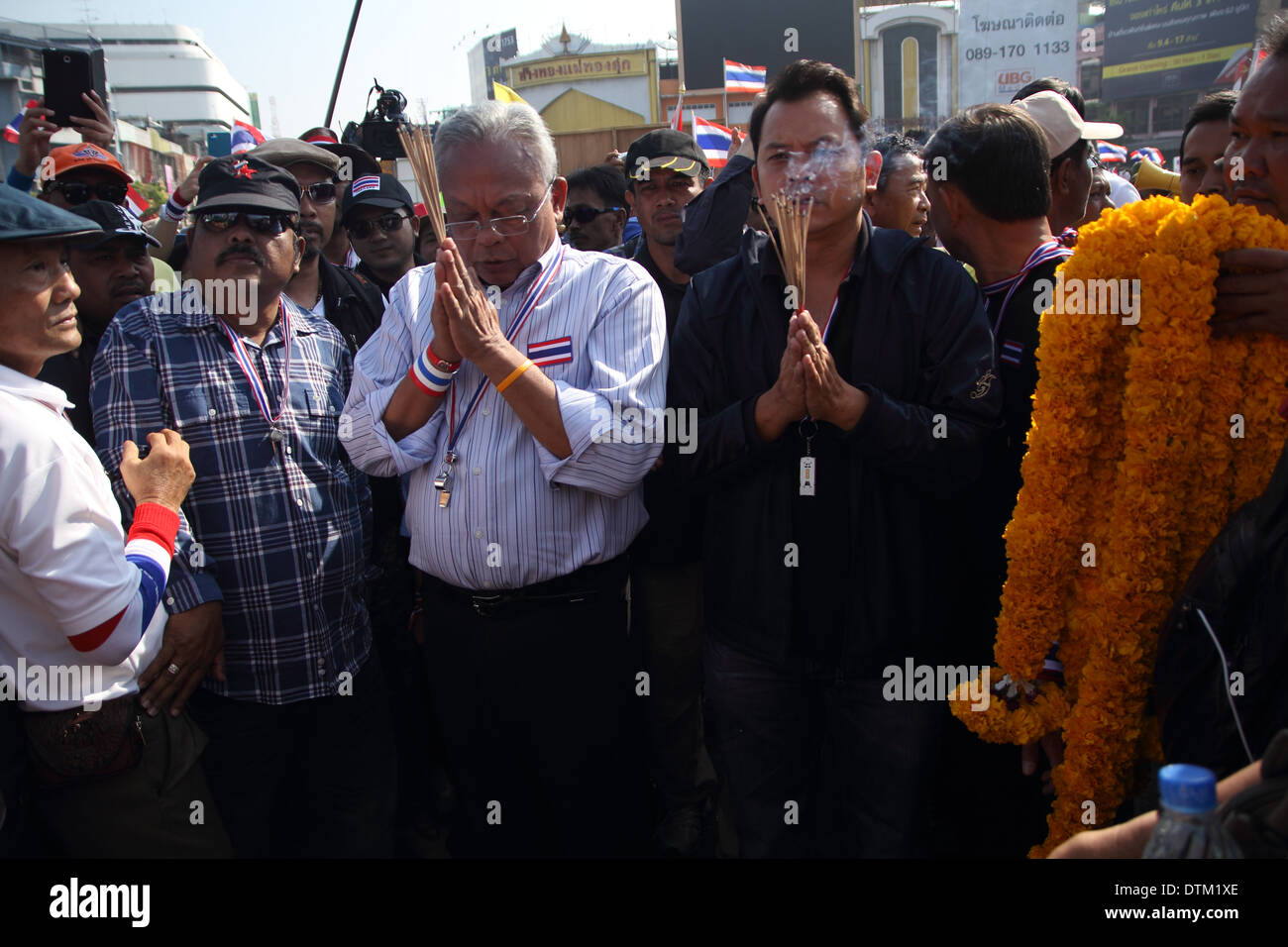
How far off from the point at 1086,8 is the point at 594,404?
72828 millimetres

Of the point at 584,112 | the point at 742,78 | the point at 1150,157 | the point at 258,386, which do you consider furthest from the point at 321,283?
the point at 584,112

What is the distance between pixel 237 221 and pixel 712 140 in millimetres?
5336

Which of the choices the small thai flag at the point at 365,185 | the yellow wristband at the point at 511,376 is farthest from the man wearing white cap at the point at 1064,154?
the small thai flag at the point at 365,185

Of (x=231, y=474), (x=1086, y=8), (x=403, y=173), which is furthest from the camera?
(x=1086, y=8)

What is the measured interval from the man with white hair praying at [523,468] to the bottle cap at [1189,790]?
54.3 inches

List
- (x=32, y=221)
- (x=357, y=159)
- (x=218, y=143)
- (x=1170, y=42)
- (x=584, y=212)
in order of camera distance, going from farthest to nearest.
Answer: (x=1170, y=42)
(x=218, y=143)
(x=584, y=212)
(x=357, y=159)
(x=32, y=221)

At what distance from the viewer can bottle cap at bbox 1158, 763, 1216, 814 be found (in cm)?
92

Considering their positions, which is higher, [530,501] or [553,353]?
[553,353]

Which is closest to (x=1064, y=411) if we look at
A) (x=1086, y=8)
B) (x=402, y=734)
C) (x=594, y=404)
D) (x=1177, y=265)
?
(x=1177, y=265)

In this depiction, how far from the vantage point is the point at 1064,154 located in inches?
110

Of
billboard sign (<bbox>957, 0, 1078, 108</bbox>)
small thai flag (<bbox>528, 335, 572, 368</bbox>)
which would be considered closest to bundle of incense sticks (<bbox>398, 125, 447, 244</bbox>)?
small thai flag (<bbox>528, 335, 572, 368</bbox>)

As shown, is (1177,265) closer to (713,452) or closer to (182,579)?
(713,452)

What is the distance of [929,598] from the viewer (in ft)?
6.91

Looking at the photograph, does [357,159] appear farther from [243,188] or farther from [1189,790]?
[1189,790]
